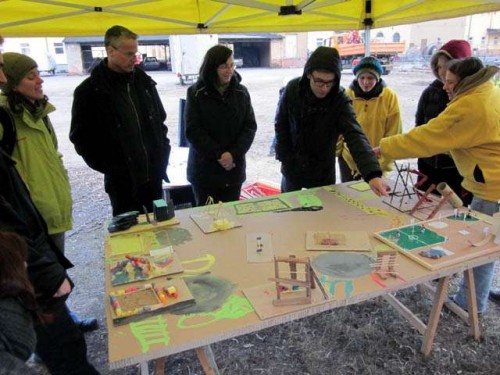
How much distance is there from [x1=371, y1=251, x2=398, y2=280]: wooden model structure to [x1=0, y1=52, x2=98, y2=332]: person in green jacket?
1.24m

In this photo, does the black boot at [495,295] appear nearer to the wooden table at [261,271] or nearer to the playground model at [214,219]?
the wooden table at [261,271]

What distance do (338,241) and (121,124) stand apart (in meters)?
1.19

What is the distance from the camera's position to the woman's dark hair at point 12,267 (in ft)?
2.42

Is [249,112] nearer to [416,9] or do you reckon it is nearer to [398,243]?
[398,243]

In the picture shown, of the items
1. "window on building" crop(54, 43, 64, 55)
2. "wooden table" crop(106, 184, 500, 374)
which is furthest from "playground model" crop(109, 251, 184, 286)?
"window on building" crop(54, 43, 64, 55)

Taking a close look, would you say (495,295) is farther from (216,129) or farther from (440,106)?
(216,129)

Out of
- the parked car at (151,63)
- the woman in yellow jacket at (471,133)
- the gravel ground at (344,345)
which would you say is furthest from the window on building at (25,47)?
the woman in yellow jacket at (471,133)

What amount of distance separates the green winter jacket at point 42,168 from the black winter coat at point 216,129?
2.42 feet

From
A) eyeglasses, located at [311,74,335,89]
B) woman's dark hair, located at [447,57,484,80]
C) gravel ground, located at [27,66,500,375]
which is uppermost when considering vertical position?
woman's dark hair, located at [447,57,484,80]

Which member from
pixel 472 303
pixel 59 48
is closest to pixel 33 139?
pixel 472 303

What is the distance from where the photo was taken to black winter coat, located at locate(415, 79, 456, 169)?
7.45ft

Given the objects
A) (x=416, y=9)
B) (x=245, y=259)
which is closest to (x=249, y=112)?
(x=245, y=259)

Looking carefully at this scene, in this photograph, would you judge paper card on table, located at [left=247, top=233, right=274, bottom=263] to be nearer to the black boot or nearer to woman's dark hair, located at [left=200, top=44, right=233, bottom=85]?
woman's dark hair, located at [left=200, top=44, right=233, bottom=85]

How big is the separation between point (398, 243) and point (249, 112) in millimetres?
1194
